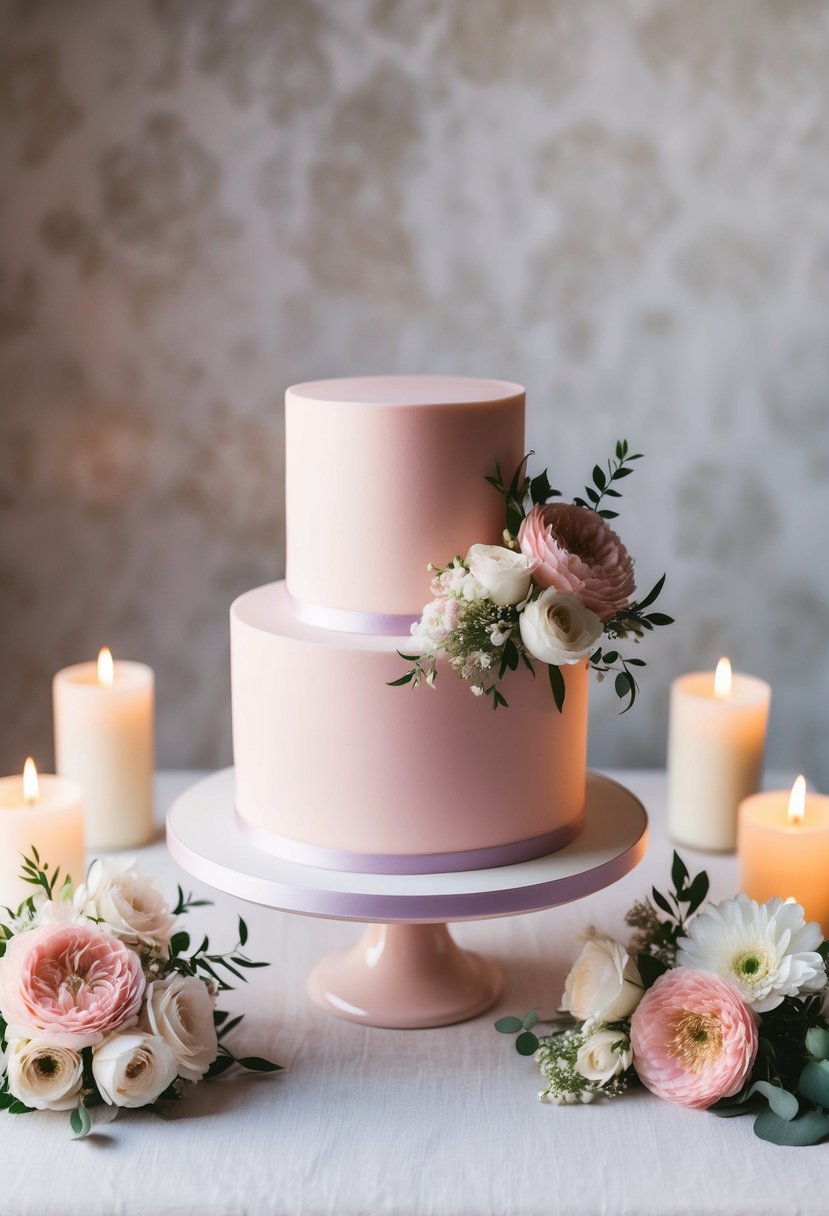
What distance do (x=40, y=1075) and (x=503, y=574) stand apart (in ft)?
1.80

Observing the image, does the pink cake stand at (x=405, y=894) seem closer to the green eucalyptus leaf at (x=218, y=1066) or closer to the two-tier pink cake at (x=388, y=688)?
the two-tier pink cake at (x=388, y=688)

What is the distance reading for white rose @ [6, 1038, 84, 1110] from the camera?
3.58ft

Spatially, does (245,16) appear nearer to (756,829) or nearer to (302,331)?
(302,331)

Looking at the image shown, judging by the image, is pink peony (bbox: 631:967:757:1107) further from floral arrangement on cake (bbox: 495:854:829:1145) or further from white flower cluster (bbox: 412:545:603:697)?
white flower cluster (bbox: 412:545:603:697)

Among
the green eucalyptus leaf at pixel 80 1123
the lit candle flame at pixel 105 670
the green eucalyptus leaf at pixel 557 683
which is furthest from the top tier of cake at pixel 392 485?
the lit candle flame at pixel 105 670

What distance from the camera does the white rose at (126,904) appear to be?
46.2 inches

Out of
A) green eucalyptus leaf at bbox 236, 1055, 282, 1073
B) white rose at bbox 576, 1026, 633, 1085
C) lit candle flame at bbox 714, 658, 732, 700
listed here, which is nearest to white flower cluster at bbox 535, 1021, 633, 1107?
white rose at bbox 576, 1026, 633, 1085

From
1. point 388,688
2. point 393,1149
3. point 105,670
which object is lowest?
point 393,1149

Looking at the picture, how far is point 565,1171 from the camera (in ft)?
3.47

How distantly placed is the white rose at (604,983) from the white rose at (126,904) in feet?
1.19

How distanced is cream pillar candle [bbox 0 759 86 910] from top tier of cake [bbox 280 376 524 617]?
0.40 meters

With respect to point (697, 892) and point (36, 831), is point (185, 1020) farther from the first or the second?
point (697, 892)

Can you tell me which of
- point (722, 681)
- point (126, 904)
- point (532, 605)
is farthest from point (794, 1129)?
point (722, 681)

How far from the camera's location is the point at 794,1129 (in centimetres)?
109
